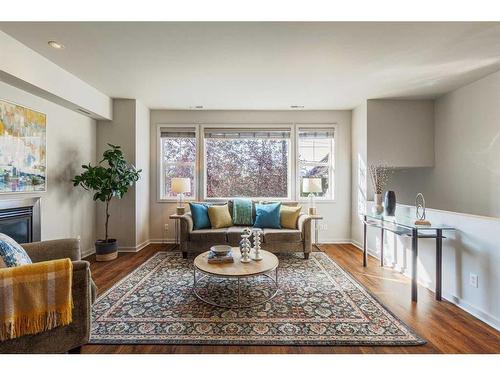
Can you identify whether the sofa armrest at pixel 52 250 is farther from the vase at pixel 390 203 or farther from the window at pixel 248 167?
the vase at pixel 390 203

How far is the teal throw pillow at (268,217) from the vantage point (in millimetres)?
3902

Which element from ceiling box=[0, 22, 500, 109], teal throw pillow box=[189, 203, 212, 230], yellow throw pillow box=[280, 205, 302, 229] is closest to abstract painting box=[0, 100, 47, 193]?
ceiling box=[0, 22, 500, 109]

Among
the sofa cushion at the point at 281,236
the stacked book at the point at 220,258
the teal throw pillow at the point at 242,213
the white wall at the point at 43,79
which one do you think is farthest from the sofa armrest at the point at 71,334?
the teal throw pillow at the point at 242,213

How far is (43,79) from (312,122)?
12.9ft

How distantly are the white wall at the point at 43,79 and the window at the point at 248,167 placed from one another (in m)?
1.99

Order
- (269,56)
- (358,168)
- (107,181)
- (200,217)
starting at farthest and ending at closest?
(358,168) → (200,217) → (107,181) → (269,56)

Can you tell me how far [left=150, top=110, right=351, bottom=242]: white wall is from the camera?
465 centimetres

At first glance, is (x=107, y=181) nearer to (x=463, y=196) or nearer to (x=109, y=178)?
(x=109, y=178)

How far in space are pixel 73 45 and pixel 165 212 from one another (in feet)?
9.46

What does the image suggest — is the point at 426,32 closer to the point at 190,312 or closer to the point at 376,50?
the point at 376,50

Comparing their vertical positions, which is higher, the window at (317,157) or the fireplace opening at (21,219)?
the window at (317,157)

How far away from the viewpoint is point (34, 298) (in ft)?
4.67

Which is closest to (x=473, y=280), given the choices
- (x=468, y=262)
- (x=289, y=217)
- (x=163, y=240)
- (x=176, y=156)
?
(x=468, y=262)

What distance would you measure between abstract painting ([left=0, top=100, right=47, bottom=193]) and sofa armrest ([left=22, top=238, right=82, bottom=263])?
113 cm
